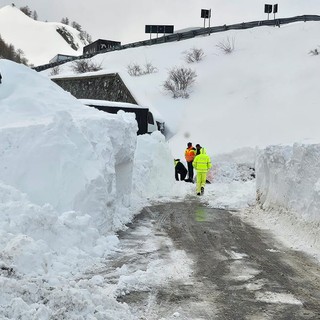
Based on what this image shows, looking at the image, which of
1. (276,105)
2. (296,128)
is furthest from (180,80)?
(296,128)

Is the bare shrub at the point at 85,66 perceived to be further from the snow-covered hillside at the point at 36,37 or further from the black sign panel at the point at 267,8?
the snow-covered hillside at the point at 36,37

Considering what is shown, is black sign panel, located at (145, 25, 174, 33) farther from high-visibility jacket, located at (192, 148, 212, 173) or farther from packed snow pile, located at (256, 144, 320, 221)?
packed snow pile, located at (256, 144, 320, 221)

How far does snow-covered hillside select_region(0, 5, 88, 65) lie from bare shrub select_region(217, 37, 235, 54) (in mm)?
72518

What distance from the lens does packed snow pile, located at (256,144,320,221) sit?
338 inches

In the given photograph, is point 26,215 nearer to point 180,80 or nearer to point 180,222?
point 180,222

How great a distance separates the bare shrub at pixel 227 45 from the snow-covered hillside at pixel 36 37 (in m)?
72.5

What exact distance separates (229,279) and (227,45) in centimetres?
3686

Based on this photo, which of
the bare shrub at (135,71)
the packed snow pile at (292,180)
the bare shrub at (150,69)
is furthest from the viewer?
the bare shrub at (135,71)

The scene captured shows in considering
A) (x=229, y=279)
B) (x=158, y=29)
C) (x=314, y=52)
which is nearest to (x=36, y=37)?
(x=158, y=29)

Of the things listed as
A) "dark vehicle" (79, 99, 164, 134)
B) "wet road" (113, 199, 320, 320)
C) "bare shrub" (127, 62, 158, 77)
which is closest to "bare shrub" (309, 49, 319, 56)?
"bare shrub" (127, 62, 158, 77)

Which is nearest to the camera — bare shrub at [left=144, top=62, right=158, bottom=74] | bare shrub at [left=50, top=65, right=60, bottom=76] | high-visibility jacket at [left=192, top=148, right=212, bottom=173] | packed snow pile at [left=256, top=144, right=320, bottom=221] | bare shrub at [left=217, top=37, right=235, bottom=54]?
packed snow pile at [left=256, top=144, right=320, bottom=221]

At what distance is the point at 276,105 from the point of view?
97.3 ft

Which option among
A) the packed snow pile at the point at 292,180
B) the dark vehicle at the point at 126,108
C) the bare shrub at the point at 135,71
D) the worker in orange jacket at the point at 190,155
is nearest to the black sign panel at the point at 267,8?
the bare shrub at the point at 135,71

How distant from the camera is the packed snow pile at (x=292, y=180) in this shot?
859 cm
